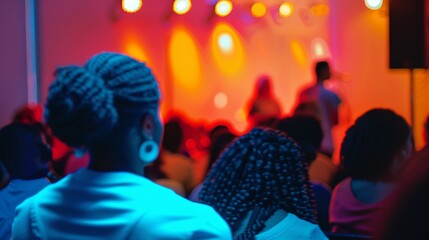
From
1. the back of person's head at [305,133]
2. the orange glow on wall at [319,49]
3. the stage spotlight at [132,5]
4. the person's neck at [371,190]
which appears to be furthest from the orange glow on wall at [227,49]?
the person's neck at [371,190]

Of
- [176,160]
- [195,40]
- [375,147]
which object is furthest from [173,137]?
[195,40]

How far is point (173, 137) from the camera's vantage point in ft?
17.9

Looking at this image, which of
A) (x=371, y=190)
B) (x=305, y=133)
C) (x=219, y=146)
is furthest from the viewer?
(x=219, y=146)

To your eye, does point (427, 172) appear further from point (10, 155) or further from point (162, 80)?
point (162, 80)

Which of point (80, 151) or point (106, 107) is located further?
point (80, 151)

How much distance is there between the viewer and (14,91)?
7.30 metres

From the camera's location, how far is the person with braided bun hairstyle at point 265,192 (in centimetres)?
212

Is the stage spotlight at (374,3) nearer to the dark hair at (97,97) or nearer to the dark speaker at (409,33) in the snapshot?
the dark speaker at (409,33)

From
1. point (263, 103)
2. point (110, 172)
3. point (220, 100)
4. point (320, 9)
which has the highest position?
point (320, 9)

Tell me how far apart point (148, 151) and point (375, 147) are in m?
1.84

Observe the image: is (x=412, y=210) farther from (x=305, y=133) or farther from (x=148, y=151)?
(x=305, y=133)

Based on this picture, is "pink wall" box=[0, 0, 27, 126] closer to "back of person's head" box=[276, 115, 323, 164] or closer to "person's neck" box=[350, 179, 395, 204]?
"back of person's head" box=[276, 115, 323, 164]

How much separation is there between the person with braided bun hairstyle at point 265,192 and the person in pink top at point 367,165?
3.07 ft

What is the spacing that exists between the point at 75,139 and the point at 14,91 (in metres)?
6.05
